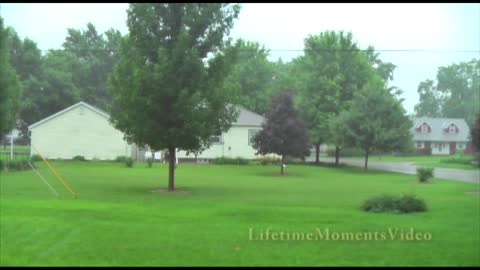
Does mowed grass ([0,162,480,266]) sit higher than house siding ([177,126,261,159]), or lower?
lower

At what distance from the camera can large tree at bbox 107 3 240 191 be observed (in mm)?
19906

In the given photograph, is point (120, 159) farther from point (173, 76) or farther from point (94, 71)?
point (94, 71)

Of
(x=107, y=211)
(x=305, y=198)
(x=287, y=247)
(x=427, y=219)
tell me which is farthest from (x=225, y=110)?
(x=287, y=247)

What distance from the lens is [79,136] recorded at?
140ft

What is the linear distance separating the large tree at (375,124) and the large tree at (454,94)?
→ 7.61 meters

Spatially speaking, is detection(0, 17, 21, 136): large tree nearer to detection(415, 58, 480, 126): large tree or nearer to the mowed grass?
the mowed grass

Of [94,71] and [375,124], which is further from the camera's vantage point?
[94,71]

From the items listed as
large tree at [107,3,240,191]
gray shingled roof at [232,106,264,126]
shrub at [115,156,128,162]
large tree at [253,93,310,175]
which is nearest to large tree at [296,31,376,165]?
gray shingled roof at [232,106,264,126]

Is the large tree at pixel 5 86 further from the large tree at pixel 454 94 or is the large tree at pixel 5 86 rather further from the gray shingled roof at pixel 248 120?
the large tree at pixel 454 94

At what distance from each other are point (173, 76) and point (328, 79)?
1179 inches

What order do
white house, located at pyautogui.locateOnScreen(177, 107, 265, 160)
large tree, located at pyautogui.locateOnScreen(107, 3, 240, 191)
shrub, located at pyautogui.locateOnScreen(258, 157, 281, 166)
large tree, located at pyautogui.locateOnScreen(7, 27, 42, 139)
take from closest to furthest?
large tree, located at pyautogui.locateOnScreen(107, 3, 240, 191) < shrub, located at pyautogui.locateOnScreen(258, 157, 281, 166) < white house, located at pyautogui.locateOnScreen(177, 107, 265, 160) < large tree, located at pyautogui.locateOnScreen(7, 27, 42, 139)

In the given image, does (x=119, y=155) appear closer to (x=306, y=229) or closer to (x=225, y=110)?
(x=225, y=110)

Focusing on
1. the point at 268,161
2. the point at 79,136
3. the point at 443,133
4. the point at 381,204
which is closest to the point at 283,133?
the point at 268,161

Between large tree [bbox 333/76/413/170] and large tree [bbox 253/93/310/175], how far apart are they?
5.68 meters
